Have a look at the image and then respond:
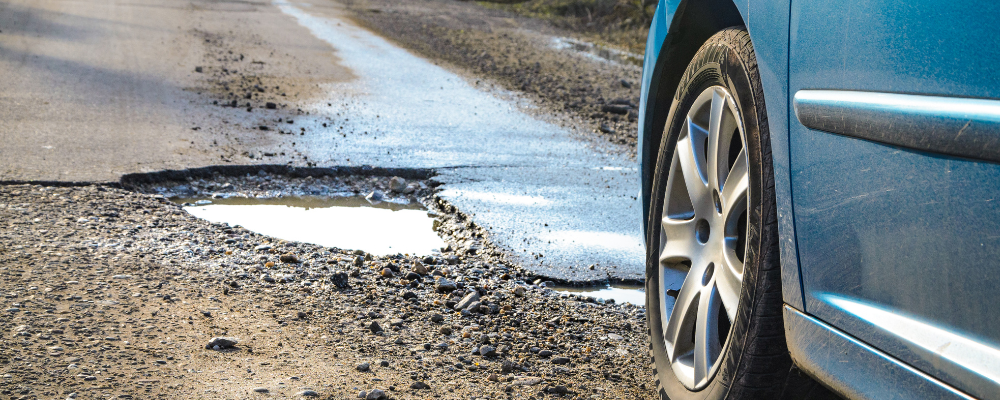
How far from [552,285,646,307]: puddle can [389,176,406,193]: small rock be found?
1.73m

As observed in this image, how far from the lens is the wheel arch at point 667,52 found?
2.31 metres

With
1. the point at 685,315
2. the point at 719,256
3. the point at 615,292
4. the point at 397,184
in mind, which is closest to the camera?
the point at 719,256

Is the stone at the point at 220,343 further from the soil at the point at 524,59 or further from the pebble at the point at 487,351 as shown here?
the soil at the point at 524,59

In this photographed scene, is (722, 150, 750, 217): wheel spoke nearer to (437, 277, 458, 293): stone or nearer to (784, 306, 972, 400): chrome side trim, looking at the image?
(784, 306, 972, 400): chrome side trim

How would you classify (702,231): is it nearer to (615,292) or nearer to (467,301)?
(467,301)

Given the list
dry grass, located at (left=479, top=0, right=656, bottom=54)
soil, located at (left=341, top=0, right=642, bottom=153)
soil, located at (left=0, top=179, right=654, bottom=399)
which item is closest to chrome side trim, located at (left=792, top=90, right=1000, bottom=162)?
soil, located at (left=0, top=179, right=654, bottom=399)

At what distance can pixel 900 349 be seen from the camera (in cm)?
132

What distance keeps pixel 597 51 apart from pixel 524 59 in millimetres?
2186

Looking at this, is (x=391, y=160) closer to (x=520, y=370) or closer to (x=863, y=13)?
(x=520, y=370)

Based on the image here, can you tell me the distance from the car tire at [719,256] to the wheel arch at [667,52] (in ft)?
0.57

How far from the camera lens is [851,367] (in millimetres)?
1445

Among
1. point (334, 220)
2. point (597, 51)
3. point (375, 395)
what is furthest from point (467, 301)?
point (597, 51)

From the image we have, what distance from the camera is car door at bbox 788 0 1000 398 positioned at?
1.17m

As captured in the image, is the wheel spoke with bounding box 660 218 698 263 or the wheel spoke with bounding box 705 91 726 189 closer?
the wheel spoke with bounding box 705 91 726 189
